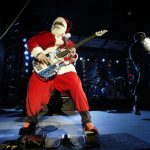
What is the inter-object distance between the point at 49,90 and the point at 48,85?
8 centimetres

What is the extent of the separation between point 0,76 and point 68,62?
419cm

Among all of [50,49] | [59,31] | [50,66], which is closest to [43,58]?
[50,66]

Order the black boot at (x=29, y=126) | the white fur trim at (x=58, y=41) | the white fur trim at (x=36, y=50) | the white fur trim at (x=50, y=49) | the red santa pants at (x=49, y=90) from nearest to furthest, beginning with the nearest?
the black boot at (x=29, y=126) < the red santa pants at (x=49, y=90) < the white fur trim at (x=36, y=50) < the white fur trim at (x=50, y=49) < the white fur trim at (x=58, y=41)

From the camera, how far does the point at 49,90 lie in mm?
3021

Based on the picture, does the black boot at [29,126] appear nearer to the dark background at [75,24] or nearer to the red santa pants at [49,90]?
the red santa pants at [49,90]

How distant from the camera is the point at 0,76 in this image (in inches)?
258

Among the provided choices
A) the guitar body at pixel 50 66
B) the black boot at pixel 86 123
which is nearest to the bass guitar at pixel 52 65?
the guitar body at pixel 50 66

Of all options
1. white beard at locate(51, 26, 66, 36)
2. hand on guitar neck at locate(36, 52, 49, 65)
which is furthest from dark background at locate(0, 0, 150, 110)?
hand on guitar neck at locate(36, 52, 49, 65)

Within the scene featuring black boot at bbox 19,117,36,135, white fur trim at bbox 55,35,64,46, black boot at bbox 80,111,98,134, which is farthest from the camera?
white fur trim at bbox 55,35,64,46

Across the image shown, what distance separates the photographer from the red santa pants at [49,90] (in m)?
2.80

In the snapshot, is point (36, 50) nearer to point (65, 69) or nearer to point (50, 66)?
point (50, 66)

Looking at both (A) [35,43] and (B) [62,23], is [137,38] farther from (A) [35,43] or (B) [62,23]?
(A) [35,43]

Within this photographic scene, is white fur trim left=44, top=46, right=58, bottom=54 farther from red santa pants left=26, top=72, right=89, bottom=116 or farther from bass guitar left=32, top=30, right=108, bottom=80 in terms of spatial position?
red santa pants left=26, top=72, right=89, bottom=116

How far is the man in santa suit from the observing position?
277cm
